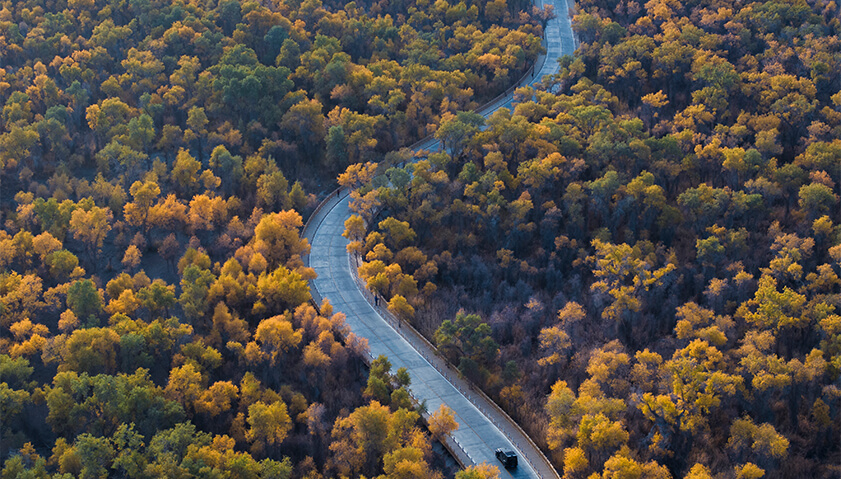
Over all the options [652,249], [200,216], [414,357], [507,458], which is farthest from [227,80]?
[507,458]

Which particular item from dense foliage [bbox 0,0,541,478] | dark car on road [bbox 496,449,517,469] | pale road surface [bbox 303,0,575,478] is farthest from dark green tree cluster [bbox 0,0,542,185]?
dark car on road [bbox 496,449,517,469]

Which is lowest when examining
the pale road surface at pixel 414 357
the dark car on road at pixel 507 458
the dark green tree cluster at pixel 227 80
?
the pale road surface at pixel 414 357

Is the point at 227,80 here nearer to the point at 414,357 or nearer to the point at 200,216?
the point at 200,216

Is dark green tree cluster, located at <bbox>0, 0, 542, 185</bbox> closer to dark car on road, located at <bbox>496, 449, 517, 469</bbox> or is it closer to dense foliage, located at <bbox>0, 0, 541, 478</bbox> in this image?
dense foliage, located at <bbox>0, 0, 541, 478</bbox>

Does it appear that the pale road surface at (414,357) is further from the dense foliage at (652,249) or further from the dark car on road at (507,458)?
the dense foliage at (652,249)

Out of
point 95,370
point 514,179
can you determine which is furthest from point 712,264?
point 95,370

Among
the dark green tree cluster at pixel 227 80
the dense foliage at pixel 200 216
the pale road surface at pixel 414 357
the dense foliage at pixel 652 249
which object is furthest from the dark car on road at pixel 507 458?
the dark green tree cluster at pixel 227 80

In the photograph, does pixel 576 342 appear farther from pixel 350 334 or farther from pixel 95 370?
pixel 95 370
